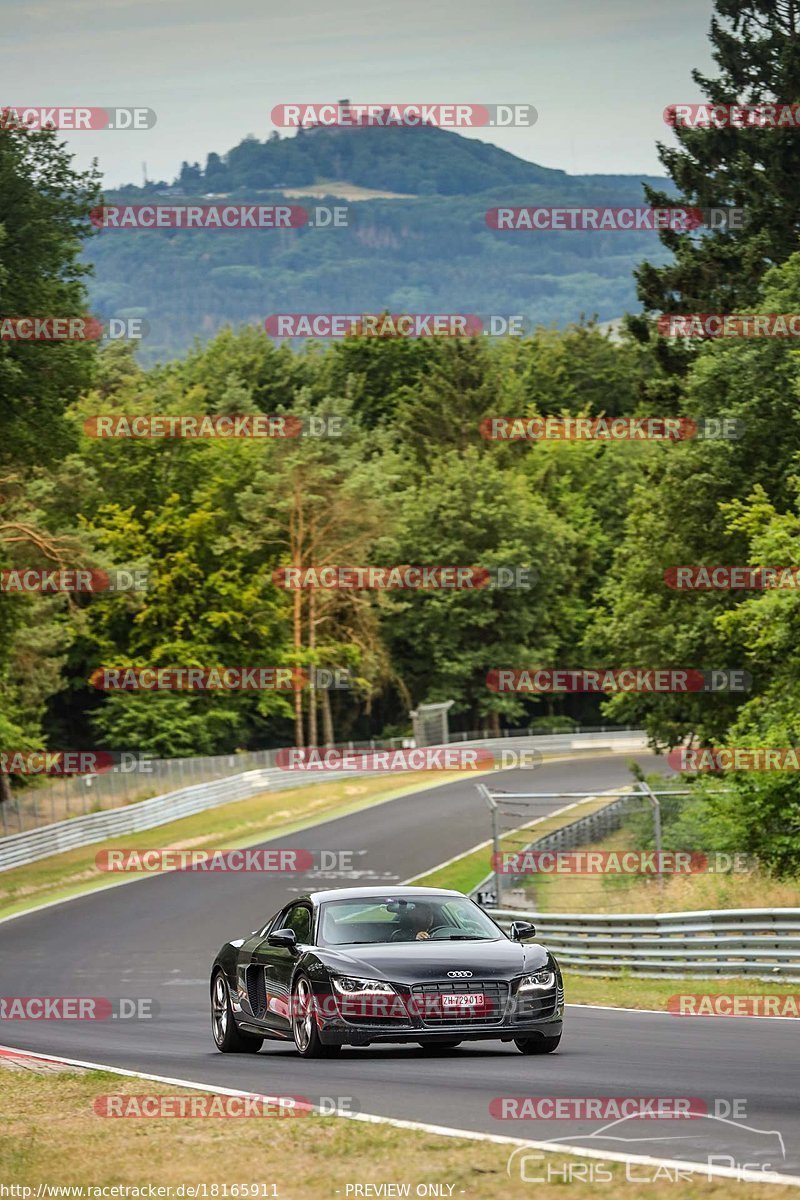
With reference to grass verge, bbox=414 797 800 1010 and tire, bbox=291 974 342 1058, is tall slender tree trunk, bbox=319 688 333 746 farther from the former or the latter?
tire, bbox=291 974 342 1058

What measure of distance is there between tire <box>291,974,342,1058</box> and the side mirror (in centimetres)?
41

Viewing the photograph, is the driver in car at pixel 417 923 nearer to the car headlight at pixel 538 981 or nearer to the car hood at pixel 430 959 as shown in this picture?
the car hood at pixel 430 959

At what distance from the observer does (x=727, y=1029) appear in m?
15.1

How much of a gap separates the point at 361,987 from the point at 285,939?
1.25 meters

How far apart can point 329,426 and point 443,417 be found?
70.6ft

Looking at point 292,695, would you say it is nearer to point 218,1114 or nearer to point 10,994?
point 10,994

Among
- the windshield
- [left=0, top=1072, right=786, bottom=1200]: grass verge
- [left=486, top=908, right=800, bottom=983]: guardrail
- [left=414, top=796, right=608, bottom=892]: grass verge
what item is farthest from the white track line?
[left=414, top=796, right=608, bottom=892]: grass verge

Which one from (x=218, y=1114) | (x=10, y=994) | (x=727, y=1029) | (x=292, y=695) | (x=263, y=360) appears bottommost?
(x=292, y=695)

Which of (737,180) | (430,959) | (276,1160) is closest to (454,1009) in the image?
(430,959)

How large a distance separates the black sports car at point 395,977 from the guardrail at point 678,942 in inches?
203

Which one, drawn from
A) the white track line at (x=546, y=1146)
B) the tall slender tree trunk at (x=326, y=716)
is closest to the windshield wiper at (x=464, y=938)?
the white track line at (x=546, y=1146)

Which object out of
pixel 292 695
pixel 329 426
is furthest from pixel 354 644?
pixel 329 426

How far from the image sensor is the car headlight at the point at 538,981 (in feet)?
41.1

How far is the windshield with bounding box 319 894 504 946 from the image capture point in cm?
1330
